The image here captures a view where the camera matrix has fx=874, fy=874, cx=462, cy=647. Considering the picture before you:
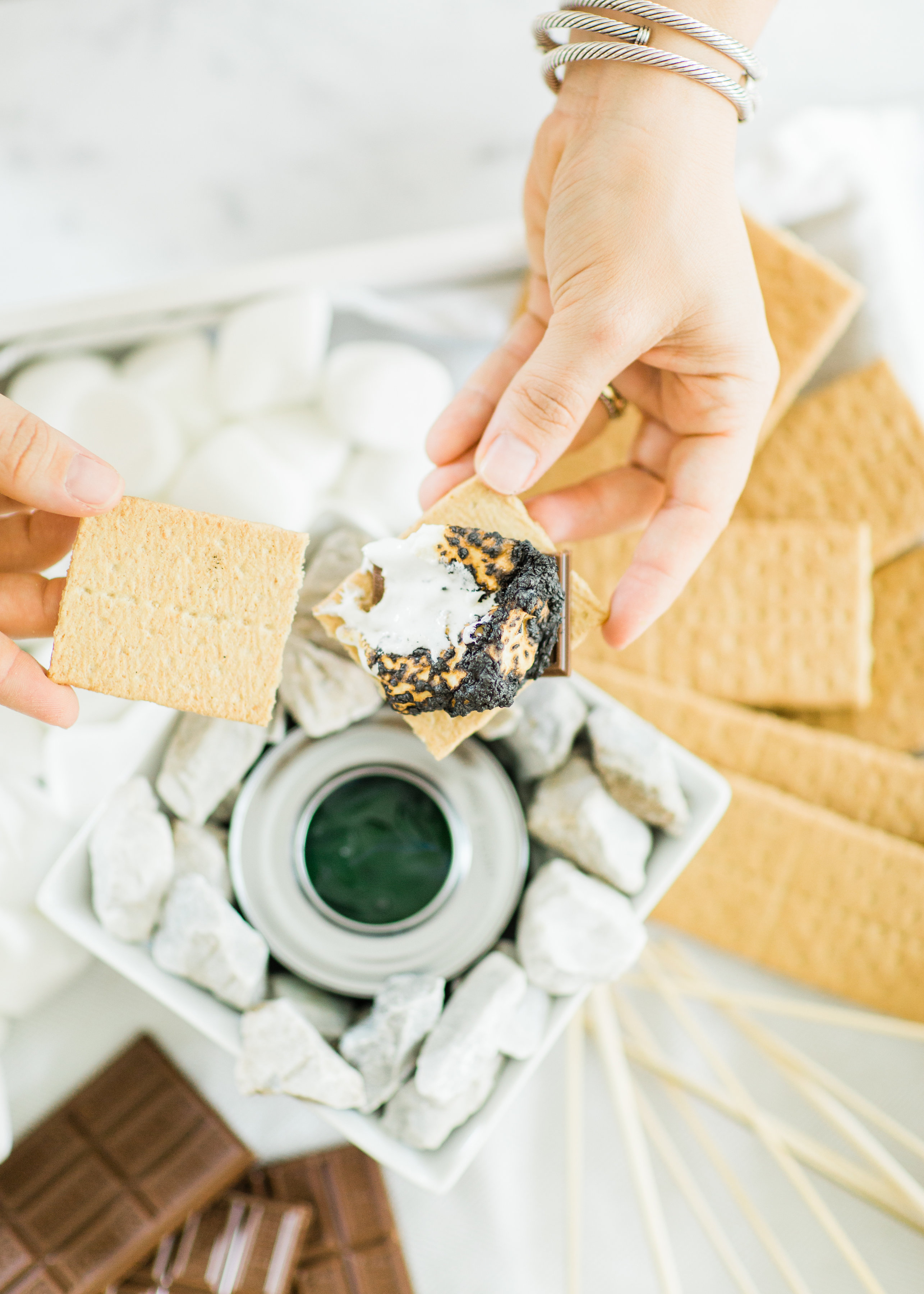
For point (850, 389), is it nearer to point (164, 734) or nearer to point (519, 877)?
point (519, 877)

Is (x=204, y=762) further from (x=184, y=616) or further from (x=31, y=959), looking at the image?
(x=31, y=959)

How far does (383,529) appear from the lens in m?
0.99

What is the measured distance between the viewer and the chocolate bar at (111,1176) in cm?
97

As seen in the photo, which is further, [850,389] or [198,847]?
[850,389]

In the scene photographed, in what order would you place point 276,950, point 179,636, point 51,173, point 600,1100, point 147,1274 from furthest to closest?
point 51,173, point 600,1100, point 147,1274, point 276,950, point 179,636

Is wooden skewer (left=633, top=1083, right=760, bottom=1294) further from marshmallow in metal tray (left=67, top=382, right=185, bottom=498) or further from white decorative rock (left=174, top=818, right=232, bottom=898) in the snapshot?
marshmallow in metal tray (left=67, top=382, right=185, bottom=498)

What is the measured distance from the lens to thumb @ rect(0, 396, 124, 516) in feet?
2.43

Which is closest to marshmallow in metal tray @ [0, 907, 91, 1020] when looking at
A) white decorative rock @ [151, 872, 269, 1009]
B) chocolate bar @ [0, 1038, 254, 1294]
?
chocolate bar @ [0, 1038, 254, 1294]

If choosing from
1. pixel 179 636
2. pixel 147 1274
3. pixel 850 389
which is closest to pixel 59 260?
pixel 179 636

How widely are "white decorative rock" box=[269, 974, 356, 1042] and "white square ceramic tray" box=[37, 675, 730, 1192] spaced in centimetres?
5

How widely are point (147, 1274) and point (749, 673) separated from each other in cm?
104

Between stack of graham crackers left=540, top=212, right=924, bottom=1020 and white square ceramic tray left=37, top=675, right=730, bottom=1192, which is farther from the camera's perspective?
stack of graham crackers left=540, top=212, right=924, bottom=1020

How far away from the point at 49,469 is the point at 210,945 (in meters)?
0.47

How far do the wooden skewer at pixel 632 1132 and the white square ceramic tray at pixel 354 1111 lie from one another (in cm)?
13
